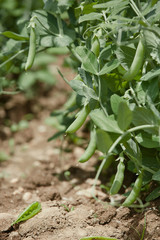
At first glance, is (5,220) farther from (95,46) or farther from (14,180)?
(95,46)

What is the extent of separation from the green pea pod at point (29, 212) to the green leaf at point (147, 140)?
668 mm

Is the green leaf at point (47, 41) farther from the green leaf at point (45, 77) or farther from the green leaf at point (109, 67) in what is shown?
the green leaf at point (45, 77)

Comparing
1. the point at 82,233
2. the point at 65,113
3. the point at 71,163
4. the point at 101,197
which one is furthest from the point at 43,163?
the point at 82,233

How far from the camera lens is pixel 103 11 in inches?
69.0

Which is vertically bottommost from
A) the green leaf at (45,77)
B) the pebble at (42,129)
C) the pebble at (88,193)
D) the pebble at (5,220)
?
the pebble at (42,129)

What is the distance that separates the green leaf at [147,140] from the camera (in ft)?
5.46

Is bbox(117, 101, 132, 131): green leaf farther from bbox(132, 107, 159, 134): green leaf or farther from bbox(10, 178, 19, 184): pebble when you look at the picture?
bbox(10, 178, 19, 184): pebble

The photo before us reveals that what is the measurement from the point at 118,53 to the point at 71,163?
53.3 inches

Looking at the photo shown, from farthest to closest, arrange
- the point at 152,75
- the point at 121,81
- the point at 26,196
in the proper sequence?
the point at 26,196 < the point at 121,81 < the point at 152,75

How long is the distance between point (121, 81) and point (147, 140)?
0.38 meters

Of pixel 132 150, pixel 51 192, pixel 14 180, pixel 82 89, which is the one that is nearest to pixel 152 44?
pixel 82 89

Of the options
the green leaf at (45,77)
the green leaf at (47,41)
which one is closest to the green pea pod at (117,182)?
the green leaf at (47,41)

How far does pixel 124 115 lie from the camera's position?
143cm

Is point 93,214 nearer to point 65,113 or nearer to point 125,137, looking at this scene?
point 125,137
